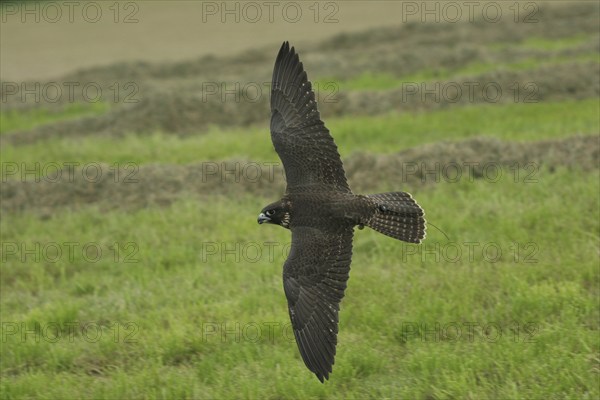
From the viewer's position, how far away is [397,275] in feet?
25.6

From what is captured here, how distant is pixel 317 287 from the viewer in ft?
19.5

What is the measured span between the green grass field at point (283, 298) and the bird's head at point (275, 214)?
3.78ft

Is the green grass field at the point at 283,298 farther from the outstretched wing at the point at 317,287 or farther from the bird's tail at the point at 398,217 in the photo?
the bird's tail at the point at 398,217

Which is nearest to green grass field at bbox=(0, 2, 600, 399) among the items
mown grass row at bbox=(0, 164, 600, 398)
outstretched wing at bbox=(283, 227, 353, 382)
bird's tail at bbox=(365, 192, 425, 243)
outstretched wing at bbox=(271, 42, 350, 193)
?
mown grass row at bbox=(0, 164, 600, 398)

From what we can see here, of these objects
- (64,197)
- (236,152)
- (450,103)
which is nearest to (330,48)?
(450,103)

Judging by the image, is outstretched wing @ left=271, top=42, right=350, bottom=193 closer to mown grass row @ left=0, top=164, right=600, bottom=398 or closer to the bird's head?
the bird's head

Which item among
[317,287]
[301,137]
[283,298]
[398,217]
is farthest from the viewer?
[283,298]

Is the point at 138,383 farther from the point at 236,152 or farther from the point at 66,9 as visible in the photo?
the point at 66,9

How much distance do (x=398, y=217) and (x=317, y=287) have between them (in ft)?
3.48

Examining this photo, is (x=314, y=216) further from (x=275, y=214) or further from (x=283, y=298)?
(x=283, y=298)

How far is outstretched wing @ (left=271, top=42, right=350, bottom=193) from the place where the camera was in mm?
6758

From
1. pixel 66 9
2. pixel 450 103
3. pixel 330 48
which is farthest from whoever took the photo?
pixel 66 9

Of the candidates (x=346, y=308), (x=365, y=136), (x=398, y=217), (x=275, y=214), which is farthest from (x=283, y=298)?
(x=365, y=136)

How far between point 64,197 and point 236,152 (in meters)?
3.17
